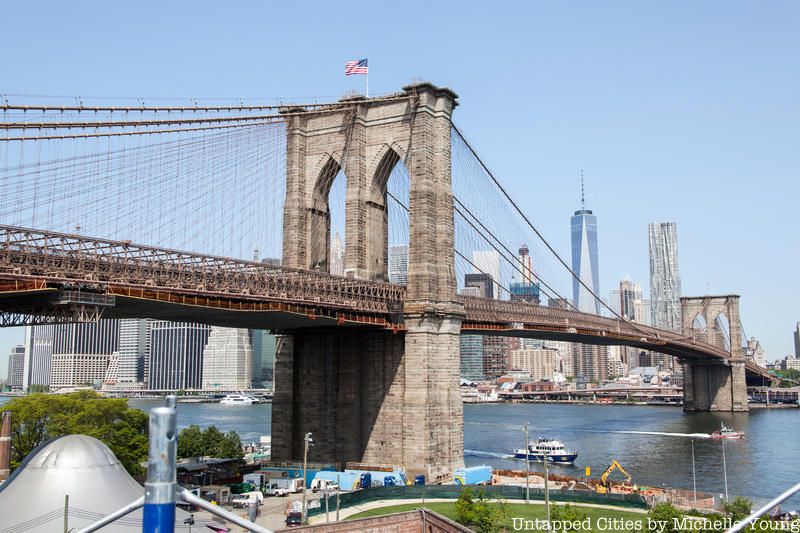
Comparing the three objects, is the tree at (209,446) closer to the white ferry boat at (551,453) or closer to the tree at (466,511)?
the white ferry boat at (551,453)

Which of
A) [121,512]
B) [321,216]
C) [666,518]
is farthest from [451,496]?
[121,512]

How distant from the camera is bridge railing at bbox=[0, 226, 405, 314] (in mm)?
29359

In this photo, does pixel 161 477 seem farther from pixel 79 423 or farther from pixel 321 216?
pixel 79 423

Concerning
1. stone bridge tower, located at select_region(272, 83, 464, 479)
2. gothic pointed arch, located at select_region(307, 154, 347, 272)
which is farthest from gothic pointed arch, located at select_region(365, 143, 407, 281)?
gothic pointed arch, located at select_region(307, 154, 347, 272)

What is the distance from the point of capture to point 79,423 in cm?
5103

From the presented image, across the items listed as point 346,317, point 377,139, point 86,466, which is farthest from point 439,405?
point 86,466

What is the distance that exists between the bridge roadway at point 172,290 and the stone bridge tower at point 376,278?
2.26 m

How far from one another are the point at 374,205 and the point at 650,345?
72.6 metres

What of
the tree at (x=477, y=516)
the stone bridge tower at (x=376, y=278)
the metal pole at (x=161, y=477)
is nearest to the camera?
the metal pole at (x=161, y=477)

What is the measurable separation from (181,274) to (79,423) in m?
22.2

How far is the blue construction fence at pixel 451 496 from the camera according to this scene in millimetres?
38062

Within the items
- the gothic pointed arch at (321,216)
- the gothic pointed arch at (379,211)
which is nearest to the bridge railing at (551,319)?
the gothic pointed arch at (379,211)

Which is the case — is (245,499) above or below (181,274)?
below

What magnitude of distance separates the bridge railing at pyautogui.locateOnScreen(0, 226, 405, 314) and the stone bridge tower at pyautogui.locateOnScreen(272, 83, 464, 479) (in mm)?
3252
